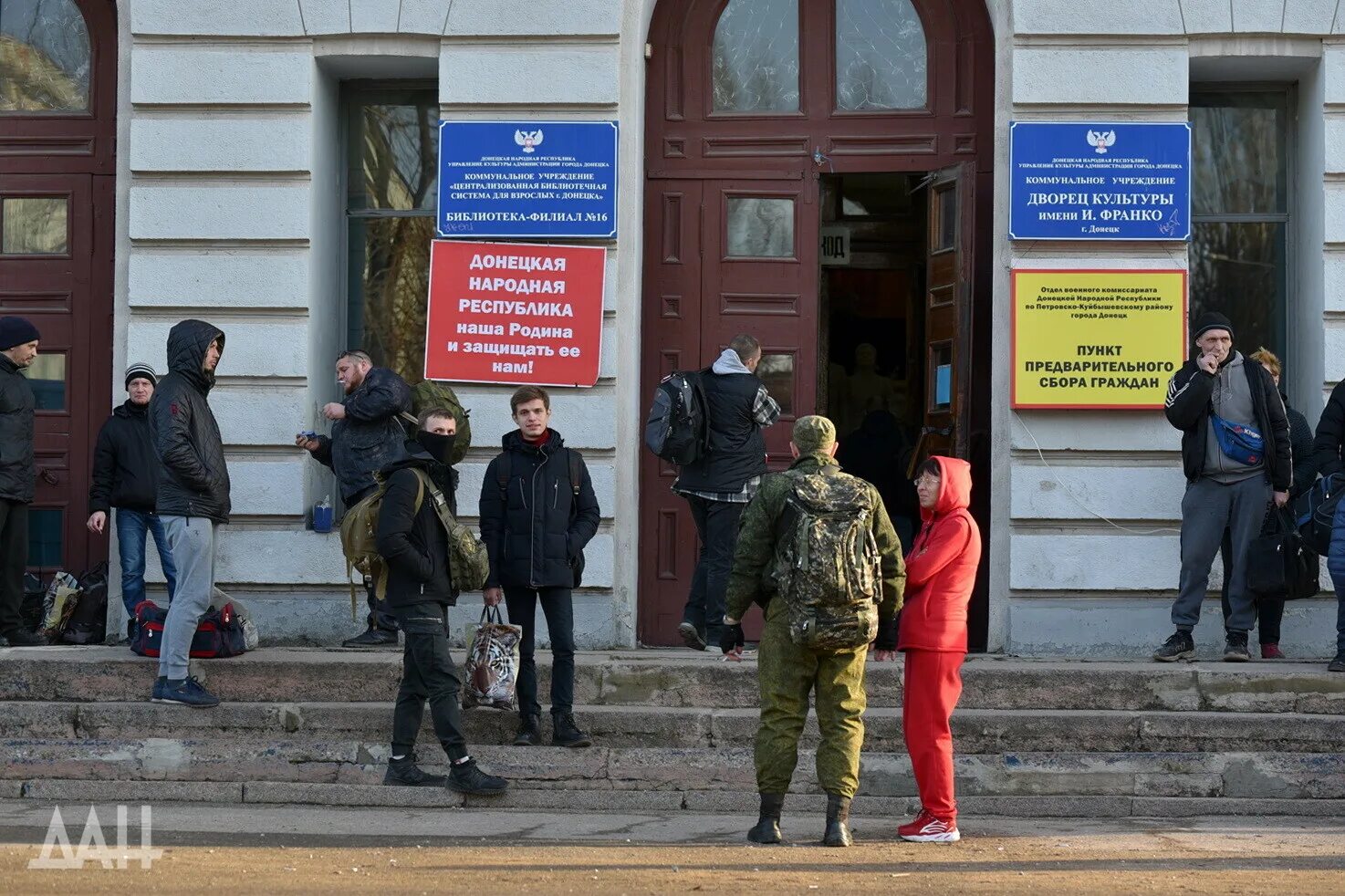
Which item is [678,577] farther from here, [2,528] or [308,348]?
[2,528]

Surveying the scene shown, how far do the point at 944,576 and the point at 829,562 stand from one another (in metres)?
0.65

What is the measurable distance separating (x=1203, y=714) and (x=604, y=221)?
4830mm

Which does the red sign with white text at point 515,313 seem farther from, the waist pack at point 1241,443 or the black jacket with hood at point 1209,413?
the waist pack at point 1241,443

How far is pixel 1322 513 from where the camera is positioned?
10.2 meters

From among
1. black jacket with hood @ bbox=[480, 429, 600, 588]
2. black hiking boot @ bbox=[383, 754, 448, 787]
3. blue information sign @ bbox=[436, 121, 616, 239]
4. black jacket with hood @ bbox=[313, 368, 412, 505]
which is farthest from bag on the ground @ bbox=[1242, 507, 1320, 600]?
black jacket with hood @ bbox=[313, 368, 412, 505]

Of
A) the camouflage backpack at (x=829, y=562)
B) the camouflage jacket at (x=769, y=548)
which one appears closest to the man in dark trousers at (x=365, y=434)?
the camouflage jacket at (x=769, y=548)

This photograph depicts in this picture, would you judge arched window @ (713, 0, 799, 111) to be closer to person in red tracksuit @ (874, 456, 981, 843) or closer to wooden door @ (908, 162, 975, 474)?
wooden door @ (908, 162, 975, 474)

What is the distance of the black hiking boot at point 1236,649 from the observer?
1048 cm

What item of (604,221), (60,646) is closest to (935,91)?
(604,221)

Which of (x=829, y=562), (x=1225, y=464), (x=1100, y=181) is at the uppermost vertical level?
(x=1100, y=181)

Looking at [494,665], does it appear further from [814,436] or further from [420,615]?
[814,436]

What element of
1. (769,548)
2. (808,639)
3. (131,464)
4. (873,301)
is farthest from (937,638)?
(873,301)

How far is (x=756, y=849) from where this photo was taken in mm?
7859

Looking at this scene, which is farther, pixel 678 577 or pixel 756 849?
pixel 678 577
